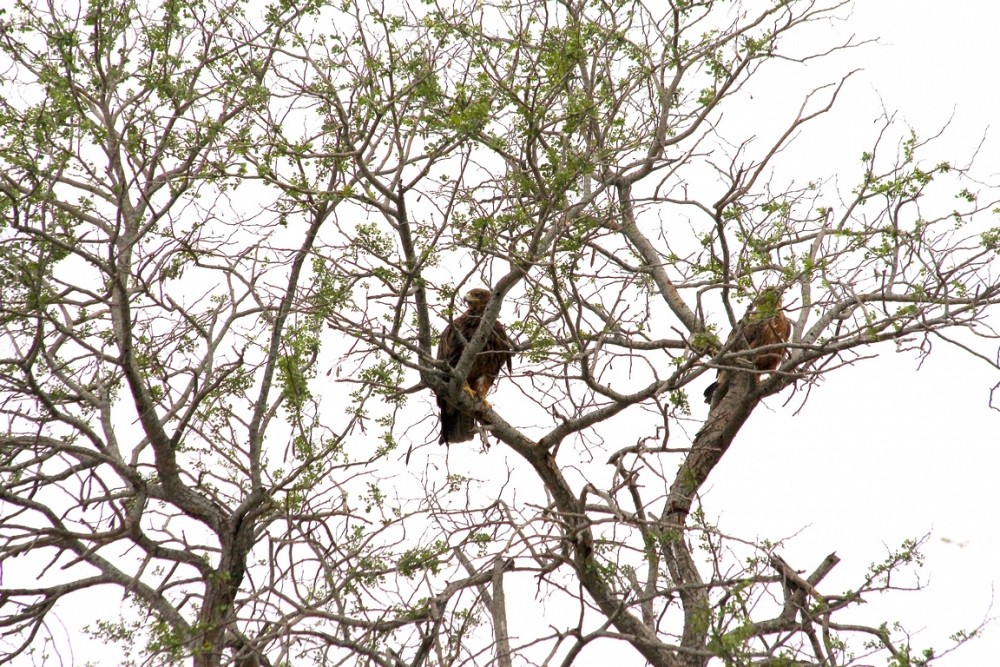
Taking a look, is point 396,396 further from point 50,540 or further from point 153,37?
point 153,37

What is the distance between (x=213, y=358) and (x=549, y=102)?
2684mm

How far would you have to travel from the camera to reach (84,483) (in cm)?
621

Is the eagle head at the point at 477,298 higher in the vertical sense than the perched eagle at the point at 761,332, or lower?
higher

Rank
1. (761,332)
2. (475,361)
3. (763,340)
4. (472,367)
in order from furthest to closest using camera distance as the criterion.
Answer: (763,340) < (761,332) < (475,361) < (472,367)

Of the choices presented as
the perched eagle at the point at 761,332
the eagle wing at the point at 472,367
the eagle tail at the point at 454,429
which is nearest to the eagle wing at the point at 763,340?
the perched eagle at the point at 761,332

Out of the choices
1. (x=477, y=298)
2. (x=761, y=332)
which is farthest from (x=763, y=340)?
(x=477, y=298)

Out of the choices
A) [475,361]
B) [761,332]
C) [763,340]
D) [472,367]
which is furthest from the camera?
[763,340]

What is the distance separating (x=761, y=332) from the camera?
7.61 m

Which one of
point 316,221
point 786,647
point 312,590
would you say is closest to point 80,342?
point 316,221

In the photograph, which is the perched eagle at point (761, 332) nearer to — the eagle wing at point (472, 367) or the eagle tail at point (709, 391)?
the eagle tail at point (709, 391)

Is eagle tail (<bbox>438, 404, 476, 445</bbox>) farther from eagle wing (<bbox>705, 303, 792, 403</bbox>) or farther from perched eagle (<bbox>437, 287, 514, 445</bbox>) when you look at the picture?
eagle wing (<bbox>705, 303, 792, 403</bbox>)

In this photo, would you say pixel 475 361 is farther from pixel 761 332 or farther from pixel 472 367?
pixel 761 332

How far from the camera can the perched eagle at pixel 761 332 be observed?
5.50 meters

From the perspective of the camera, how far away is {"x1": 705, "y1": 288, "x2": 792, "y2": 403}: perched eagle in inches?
216
